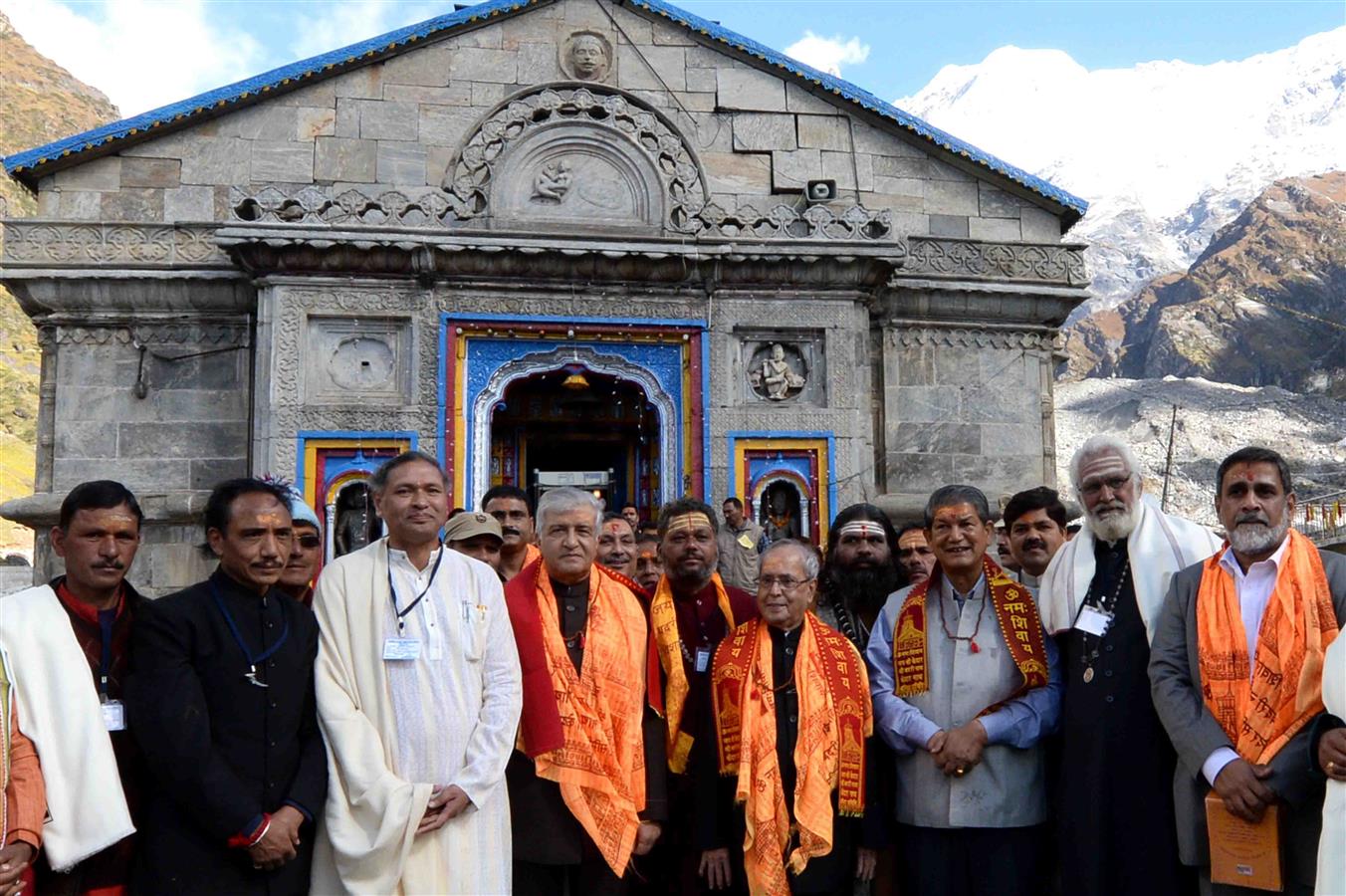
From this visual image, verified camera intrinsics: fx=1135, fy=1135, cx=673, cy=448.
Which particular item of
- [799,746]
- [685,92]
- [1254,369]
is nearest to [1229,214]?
[1254,369]

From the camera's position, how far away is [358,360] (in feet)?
34.0

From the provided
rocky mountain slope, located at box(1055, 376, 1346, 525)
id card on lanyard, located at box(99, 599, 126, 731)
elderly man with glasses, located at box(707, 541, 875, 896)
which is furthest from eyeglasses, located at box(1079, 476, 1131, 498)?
rocky mountain slope, located at box(1055, 376, 1346, 525)

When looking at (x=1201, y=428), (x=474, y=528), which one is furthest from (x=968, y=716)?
(x=1201, y=428)

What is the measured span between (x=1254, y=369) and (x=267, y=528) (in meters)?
69.0

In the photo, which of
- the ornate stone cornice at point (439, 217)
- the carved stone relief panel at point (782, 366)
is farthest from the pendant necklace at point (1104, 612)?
the ornate stone cornice at point (439, 217)

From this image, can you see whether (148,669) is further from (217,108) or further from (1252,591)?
(217,108)

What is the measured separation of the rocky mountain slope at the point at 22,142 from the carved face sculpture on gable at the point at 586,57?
87.3 feet

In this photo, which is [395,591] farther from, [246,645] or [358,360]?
[358,360]

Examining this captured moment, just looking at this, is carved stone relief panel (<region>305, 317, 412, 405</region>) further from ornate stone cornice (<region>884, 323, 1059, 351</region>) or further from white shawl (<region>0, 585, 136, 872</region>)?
white shawl (<region>0, 585, 136, 872</region>)

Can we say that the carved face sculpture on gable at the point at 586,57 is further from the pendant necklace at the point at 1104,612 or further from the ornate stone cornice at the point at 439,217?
the pendant necklace at the point at 1104,612

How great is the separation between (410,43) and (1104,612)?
30.3 feet

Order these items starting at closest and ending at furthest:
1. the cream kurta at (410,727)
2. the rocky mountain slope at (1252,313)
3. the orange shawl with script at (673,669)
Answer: the cream kurta at (410,727) < the orange shawl with script at (673,669) < the rocky mountain slope at (1252,313)

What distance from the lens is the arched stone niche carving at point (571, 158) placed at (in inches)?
430

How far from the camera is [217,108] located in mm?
10953
